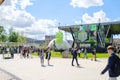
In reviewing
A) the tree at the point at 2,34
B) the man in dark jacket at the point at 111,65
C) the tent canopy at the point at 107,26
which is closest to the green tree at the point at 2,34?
the tree at the point at 2,34

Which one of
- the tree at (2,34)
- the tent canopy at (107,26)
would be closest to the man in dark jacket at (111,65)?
the tent canopy at (107,26)

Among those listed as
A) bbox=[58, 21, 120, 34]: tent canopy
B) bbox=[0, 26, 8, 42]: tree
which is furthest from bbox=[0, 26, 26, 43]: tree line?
bbox=[58, 21, 120, 34]: tent canopy

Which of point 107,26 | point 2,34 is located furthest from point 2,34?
point 107,26

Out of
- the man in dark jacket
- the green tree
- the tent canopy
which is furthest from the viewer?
the green tree

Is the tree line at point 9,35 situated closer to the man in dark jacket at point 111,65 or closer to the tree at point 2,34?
the tree at point 2,34

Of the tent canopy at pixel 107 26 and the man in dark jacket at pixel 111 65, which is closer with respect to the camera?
the man in dark jacket at pixel 111 65

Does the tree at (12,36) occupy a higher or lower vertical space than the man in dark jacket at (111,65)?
higher

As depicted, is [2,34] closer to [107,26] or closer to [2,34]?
[2,34]

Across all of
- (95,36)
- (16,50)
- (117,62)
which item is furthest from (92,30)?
(117,62)

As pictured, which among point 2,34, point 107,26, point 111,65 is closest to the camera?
point 111,65

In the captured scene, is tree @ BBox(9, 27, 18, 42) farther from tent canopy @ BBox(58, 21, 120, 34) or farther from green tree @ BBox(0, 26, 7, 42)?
tent canopy @ BBox(58, 21, 120, 34)

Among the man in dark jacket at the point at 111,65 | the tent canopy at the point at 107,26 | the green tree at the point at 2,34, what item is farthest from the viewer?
the green tree at the point at 2,34

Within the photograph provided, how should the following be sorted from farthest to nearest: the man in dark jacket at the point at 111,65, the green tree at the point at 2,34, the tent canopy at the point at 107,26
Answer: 1. the green tree at the point at 2,34
2. the tent canopy at the point at 107,26
3. the man in dark jacket at the point at 111,65

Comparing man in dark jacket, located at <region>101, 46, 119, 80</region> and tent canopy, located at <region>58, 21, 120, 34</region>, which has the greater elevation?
tent canopy, located at <region>58, 21, 120, 34</region>
